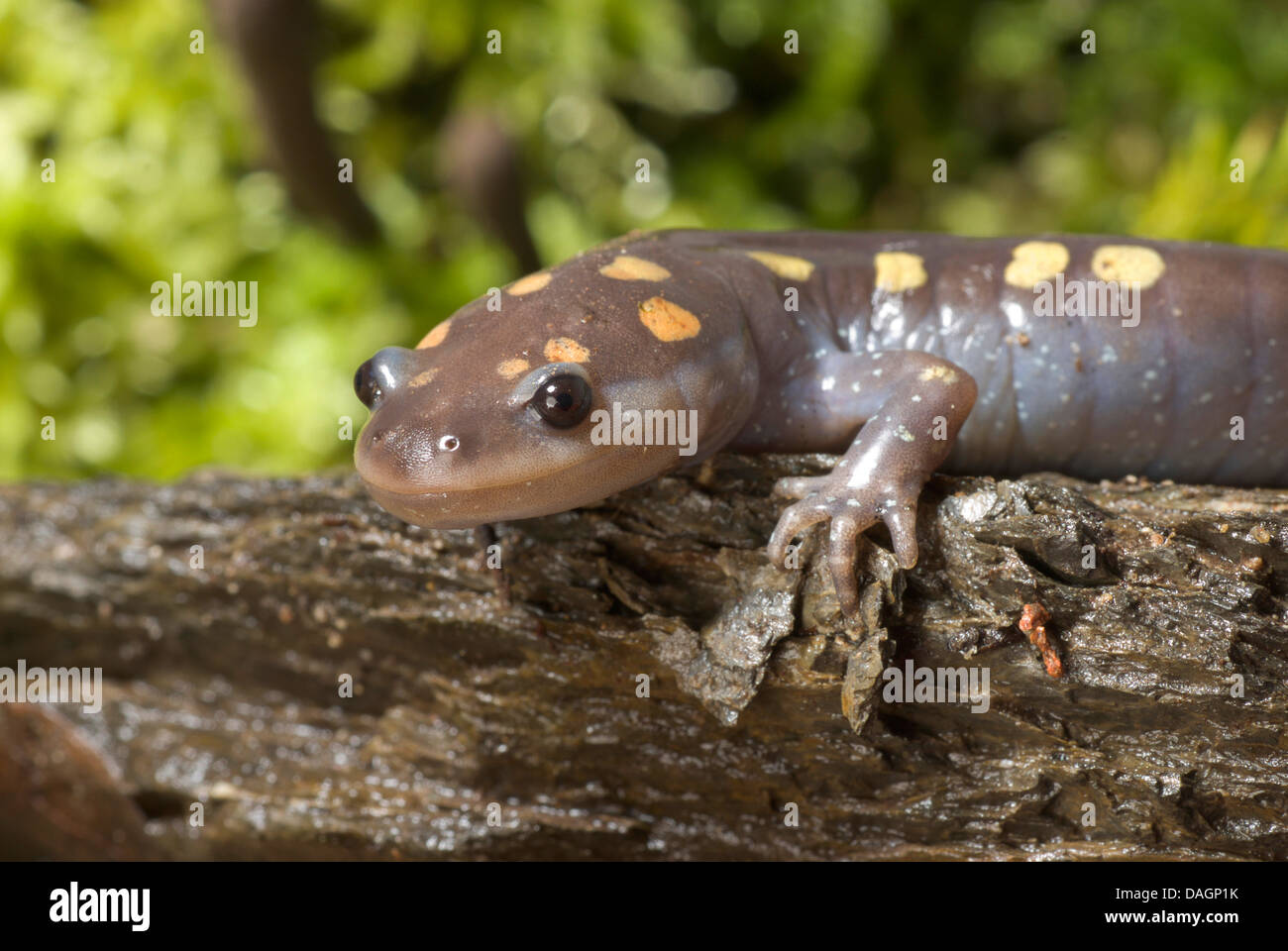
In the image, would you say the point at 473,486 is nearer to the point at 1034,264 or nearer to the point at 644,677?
the point at 644,677

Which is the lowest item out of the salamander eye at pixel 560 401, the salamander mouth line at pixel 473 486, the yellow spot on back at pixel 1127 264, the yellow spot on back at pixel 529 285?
the salamander mouth line at pixel 473 486

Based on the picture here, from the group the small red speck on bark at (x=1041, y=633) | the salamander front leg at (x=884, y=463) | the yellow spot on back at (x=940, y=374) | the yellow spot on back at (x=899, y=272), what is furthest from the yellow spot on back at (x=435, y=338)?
the small red speck on bark at (x=1041, y=633)

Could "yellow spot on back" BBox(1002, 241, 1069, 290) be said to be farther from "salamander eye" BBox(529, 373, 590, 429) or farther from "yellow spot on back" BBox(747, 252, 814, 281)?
"salamander eye" BBox(529, 373, 590, 429)

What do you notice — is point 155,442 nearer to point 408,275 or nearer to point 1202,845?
point 408,275

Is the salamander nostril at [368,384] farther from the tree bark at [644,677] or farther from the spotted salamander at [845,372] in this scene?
the tree bark at [644,677]

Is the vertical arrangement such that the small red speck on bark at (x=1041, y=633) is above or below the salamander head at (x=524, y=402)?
below

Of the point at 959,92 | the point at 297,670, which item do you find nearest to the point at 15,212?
the point at 297,670
